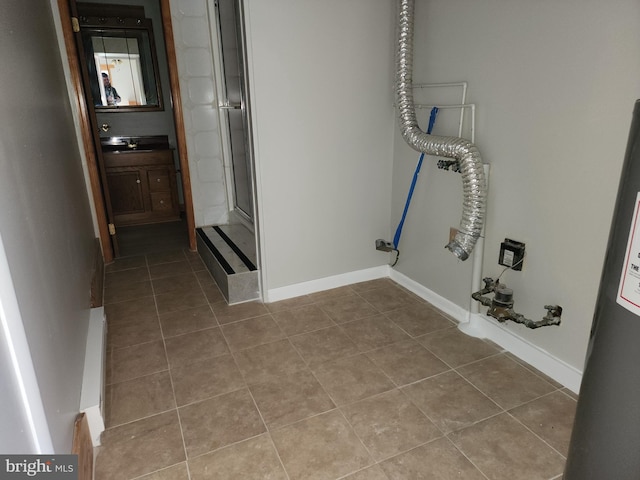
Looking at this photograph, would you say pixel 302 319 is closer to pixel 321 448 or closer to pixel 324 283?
pixel 324 283

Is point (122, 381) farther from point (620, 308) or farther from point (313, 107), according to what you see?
point (620, 308)

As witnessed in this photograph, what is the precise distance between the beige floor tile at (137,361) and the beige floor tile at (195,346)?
0.05 meters

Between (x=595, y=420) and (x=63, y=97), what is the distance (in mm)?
3378

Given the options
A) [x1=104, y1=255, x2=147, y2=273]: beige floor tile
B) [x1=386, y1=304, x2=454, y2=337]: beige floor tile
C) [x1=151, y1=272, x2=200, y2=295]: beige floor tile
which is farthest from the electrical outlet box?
[x1=104, y1=255, x2=147, y2=273]: beige floor tile

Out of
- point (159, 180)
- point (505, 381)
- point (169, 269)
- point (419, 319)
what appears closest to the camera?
point (505, 381)

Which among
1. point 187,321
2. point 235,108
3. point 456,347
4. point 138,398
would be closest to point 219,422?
point 138,398

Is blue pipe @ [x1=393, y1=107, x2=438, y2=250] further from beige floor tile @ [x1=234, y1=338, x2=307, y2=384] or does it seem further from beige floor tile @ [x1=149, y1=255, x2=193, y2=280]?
beige floor tile @ [x1=149, y1=255, x2=193, y2=280]

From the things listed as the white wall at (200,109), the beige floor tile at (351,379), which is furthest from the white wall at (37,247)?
the white wall at (200,109)

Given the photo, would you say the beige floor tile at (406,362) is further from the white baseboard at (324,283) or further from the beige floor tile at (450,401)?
the white baseboard at (324,283)

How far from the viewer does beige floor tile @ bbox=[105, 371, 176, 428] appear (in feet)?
5.80

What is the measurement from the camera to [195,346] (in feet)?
7.50

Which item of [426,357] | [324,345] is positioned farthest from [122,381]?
[426,357]

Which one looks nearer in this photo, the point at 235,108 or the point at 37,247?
the point at 37,247

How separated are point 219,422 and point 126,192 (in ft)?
11.3
